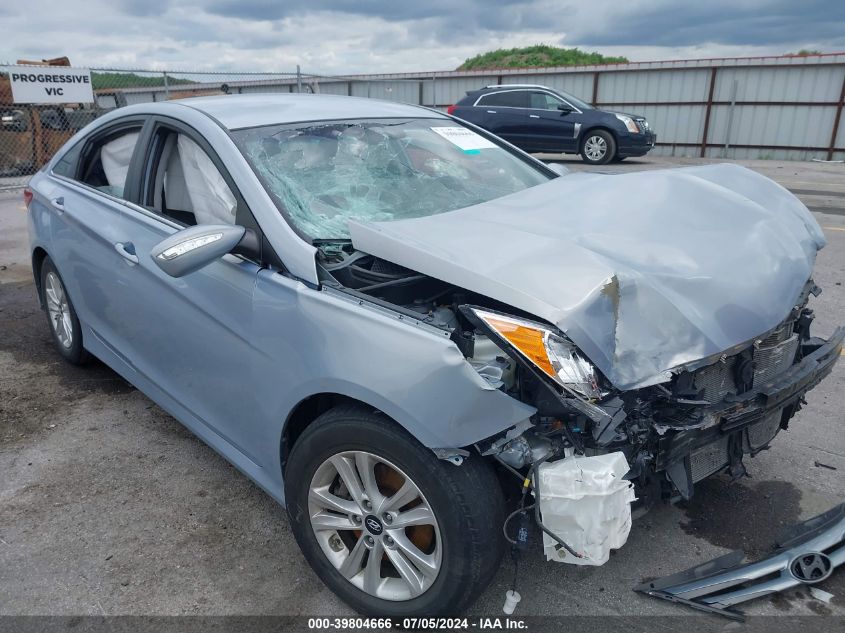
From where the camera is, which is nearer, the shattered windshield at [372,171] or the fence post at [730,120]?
the shattered windshield at [372,171]

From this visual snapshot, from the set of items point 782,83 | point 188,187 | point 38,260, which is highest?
point 782,83

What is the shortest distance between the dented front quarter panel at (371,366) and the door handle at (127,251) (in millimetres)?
973

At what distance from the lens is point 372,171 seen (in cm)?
300

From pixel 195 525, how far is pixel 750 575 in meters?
2.12

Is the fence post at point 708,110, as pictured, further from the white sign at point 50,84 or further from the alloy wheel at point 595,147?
the white sign at point 50,84

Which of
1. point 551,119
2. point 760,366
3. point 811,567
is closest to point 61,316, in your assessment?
point 760,366

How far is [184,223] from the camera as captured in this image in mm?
2908

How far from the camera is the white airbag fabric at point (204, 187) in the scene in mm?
2684

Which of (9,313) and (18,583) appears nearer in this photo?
(18,583)

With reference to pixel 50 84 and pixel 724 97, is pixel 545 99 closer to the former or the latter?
pixel 724 97

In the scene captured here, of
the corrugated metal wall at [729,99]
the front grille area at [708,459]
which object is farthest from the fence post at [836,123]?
the front grille area at [708,459]

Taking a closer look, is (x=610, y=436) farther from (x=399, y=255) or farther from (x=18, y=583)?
(x=18, y=583)

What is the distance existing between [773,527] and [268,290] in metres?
2.19

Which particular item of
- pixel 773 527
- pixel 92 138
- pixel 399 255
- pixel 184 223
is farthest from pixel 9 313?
pixel 773 527
